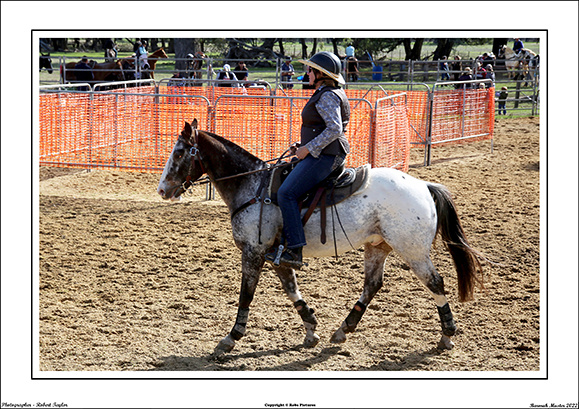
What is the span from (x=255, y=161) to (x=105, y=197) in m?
6.01

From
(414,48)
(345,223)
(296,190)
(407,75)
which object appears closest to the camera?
(296,190)

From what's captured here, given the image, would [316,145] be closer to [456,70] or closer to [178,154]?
[178,154]

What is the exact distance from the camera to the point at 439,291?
533 centimetres

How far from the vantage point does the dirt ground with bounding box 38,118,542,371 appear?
5.25m

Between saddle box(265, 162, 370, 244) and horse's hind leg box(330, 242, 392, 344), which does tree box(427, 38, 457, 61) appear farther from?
saddle box(265, 162, 370, 244)

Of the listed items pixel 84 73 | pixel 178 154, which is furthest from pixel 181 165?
pixel 84 73

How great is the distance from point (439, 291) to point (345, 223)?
97cm

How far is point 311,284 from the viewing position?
275 inches

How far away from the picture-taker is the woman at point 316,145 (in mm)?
5055

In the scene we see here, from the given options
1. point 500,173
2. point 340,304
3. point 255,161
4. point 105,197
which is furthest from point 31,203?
point 500,173

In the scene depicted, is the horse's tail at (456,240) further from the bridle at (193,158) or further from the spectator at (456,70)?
the spectator at (456,70)

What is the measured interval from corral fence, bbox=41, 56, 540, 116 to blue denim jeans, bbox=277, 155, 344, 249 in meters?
7.55

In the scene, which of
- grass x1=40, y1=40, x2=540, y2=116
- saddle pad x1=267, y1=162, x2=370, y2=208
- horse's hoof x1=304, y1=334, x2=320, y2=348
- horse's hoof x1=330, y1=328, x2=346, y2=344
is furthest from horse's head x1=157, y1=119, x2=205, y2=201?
grass x1=40, y1=40, x2=540, y2=116

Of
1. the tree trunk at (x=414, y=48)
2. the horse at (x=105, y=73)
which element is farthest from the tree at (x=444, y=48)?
the horse at (x=105, y=73)
